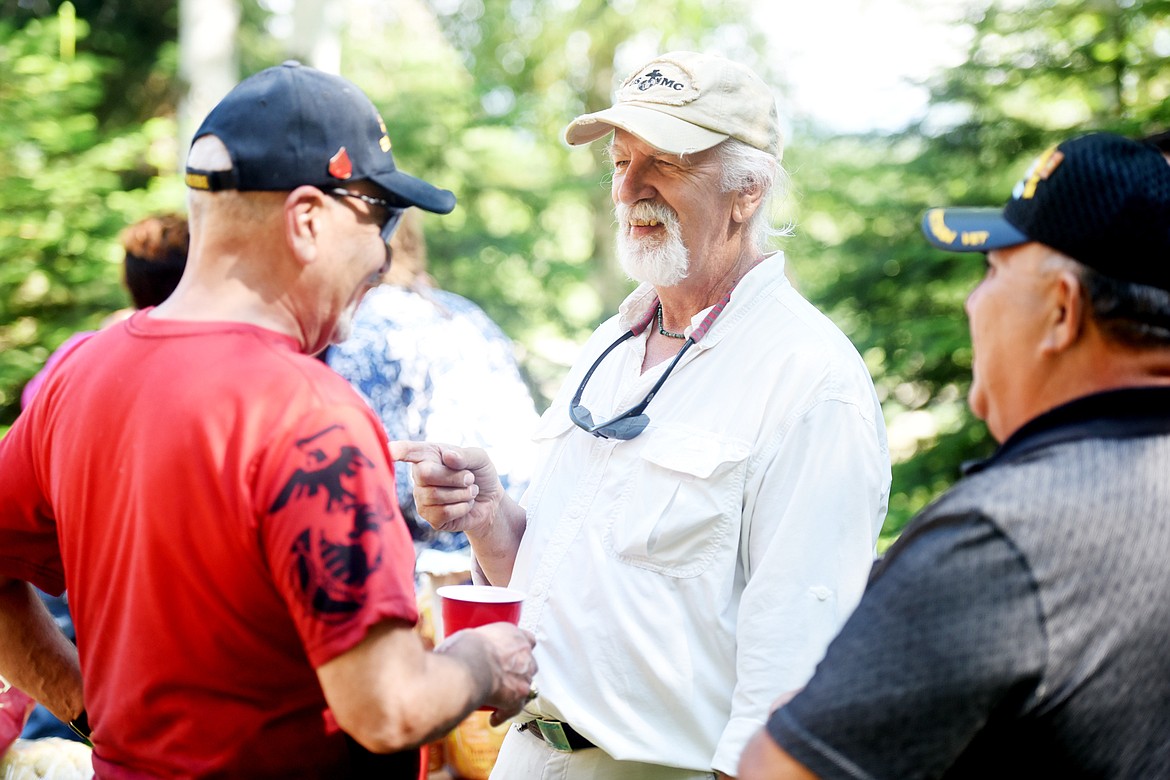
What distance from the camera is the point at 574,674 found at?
2281 millimetres

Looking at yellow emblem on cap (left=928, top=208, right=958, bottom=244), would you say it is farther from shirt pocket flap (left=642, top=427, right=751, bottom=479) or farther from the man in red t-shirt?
the man in red t-shirt

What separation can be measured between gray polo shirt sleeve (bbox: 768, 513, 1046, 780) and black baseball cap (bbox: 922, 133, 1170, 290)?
40 cm

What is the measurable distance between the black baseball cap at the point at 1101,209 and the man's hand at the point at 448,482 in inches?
51.6

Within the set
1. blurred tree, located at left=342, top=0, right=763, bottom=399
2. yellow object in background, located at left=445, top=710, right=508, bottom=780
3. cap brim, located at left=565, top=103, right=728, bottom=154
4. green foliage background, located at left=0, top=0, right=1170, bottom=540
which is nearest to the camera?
cap brim, located at left=565, top=103, right=728, bottom=154

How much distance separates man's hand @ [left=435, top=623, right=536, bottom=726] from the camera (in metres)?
1.64

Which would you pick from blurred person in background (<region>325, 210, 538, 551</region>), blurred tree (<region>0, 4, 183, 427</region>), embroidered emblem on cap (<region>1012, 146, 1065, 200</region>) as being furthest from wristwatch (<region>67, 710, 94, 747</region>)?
blurred tree (<region>0, 4, 183, 427</region>)

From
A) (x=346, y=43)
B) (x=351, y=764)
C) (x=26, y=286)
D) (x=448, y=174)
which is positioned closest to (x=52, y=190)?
(x=26, y=286)

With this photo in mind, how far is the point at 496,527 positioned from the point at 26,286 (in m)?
6.39

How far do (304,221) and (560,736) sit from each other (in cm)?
132

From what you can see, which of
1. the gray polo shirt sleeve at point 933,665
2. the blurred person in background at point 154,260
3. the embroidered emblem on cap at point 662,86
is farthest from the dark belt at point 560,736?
the blurred person in background at point 154,260

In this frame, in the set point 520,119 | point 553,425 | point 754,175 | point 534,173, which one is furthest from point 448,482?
point 534,173

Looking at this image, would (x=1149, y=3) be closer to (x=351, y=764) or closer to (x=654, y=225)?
(x=654, y=225)

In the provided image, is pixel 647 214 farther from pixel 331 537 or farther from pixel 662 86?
pixel 331 537

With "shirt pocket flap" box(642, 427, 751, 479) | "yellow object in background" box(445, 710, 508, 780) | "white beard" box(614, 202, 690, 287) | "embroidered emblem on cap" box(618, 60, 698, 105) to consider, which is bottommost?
"yellow object in background" box(445, 710, 508, 780)
